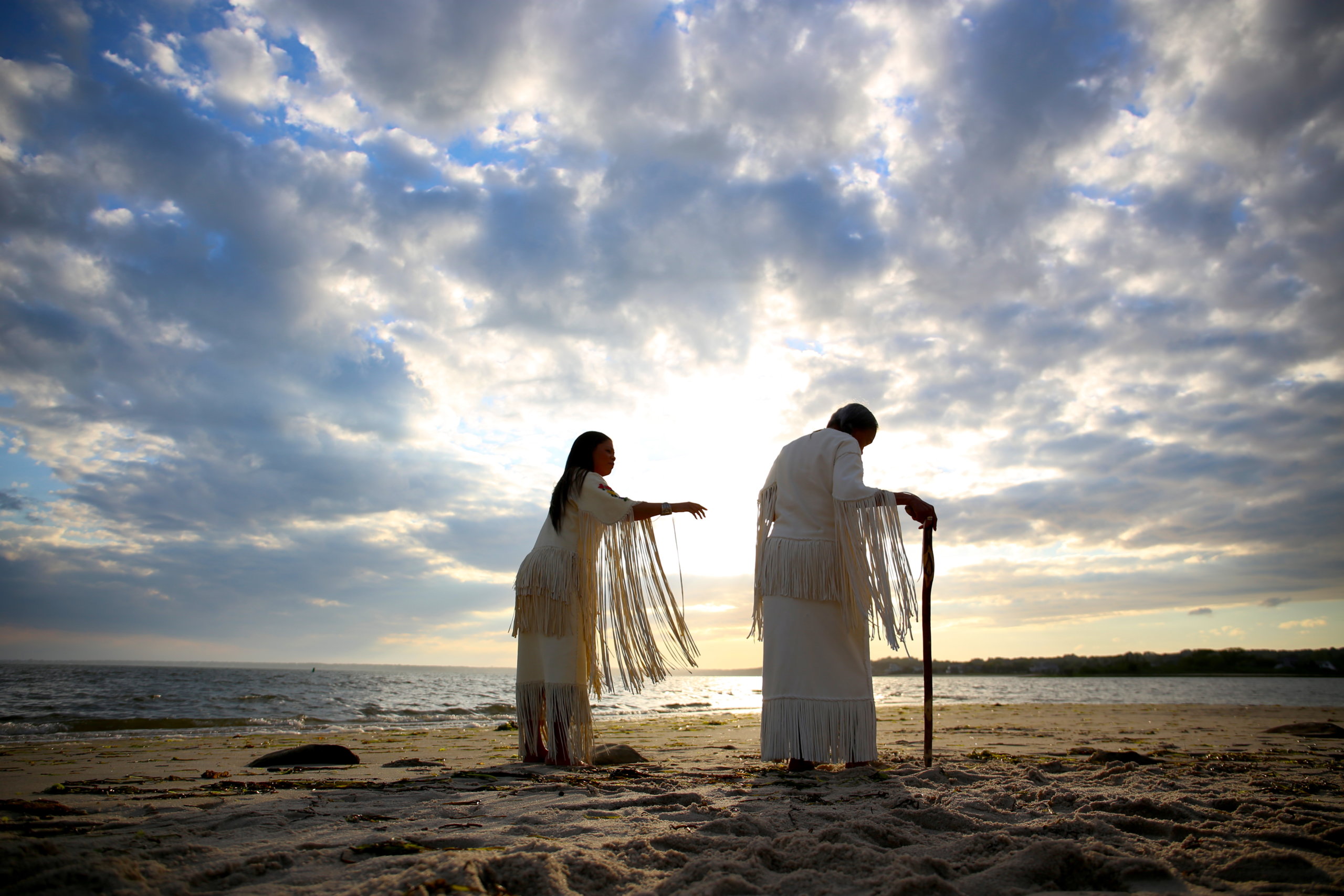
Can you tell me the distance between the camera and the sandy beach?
160 cm

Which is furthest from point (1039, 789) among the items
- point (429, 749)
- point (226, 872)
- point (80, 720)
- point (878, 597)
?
point (80, 720)

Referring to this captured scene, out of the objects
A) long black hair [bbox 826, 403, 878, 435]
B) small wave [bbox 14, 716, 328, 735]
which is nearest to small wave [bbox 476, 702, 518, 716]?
small wave [bbox 14, 716, 328, 735]

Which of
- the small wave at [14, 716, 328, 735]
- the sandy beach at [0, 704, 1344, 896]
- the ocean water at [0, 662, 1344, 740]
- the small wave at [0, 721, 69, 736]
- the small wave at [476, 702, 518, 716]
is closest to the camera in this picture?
the sandy beach at [0, 704, 1344, 896]

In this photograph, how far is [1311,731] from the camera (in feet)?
19.7

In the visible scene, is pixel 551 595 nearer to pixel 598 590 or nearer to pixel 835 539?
pixel 598 590

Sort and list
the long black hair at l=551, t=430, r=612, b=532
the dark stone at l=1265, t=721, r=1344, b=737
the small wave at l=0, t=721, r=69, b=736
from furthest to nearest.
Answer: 1. the small wave at l=0, t=721, r=69, b=736
2. the dark stone at l=1265, t=721, r=1344, b=737
3. the long black hair at l=551, t=430, r=612, b=532

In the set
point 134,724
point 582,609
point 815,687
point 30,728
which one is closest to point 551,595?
point 582,609

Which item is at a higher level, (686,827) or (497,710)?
(686,827)

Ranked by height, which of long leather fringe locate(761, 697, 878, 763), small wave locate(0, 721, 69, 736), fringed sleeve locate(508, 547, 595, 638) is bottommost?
small wave locate(0, 721, 69, 736)

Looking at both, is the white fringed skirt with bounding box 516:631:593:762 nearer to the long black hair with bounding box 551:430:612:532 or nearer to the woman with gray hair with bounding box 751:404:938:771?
the long black hair with bounding box 551:430:612:532

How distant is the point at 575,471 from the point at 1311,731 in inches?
265

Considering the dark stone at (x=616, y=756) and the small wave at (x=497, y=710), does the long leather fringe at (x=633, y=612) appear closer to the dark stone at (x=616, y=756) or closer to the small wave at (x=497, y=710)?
the dark stone at (x=616, y=756)

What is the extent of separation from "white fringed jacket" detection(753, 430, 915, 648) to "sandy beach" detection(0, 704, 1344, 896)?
0.85 m

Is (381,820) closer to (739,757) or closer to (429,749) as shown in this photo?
(739,757)
